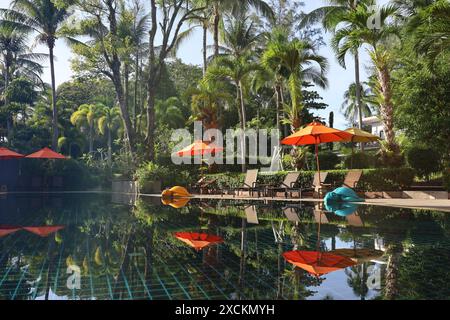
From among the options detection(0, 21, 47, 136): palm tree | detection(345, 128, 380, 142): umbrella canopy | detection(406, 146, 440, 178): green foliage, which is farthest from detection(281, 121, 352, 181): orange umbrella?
detection(0, 21, 47, 136): palm tree

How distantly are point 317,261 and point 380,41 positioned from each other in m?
13.8

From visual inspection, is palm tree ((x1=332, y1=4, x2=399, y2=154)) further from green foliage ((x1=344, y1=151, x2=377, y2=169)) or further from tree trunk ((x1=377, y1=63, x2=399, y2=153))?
green foliage ((x1=344, y1=151, x2=377, y2=169))

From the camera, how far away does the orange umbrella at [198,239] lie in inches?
254

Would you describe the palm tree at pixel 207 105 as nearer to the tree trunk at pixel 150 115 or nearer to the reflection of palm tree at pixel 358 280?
the tree trunk at pixel 150 115

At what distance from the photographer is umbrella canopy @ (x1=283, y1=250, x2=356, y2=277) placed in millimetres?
4678

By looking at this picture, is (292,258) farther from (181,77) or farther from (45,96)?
(45,96)

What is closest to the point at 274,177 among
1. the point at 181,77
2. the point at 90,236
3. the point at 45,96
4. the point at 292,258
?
the point at 90,236

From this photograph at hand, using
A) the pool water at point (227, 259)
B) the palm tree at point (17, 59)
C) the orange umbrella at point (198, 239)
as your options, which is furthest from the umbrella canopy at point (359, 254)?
the palm tree at point (17, 59)

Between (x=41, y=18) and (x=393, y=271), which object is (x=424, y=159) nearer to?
(x=393, y=271)

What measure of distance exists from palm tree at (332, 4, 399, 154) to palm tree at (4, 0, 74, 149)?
19153 mm

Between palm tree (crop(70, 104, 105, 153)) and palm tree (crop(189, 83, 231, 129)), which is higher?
palm tree (crop(70, 104, 105, 153))

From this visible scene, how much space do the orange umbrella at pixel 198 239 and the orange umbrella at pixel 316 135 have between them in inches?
313

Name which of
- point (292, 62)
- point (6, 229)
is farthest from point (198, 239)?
point (292, 62)
